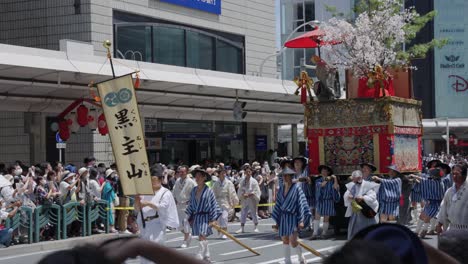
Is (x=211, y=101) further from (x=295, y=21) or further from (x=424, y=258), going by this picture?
(x=295, y=21)


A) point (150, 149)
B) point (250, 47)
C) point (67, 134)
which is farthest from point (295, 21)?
point (67, 134)

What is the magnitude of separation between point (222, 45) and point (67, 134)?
13325 mm

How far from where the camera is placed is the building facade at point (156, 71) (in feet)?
70.0

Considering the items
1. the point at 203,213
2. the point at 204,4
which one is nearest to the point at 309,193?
the point at 203,213

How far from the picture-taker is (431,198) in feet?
57.3

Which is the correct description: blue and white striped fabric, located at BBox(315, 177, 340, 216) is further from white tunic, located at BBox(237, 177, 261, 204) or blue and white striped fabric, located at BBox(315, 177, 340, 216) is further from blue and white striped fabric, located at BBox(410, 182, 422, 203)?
white tunic, located at BBox(237, 177, 261, 204)

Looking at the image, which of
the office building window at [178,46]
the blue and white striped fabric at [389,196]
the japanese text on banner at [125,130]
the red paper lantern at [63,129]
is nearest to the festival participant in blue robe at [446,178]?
the blue and white striped fabric at [389,196]

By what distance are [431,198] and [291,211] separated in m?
5.03

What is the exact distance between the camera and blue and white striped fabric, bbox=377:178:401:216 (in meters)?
16.9

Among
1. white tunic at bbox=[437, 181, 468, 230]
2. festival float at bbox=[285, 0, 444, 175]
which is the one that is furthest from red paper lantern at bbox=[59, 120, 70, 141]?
white tunic at bbox=[437, 181, 468, 230]

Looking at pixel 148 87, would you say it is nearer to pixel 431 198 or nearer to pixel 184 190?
pixel 184 190

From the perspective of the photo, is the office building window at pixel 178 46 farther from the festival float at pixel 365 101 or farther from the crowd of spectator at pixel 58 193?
the festival float at pixel 365 101

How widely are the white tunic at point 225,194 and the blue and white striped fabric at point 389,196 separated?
16.1ft

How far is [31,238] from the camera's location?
56.1 feet
